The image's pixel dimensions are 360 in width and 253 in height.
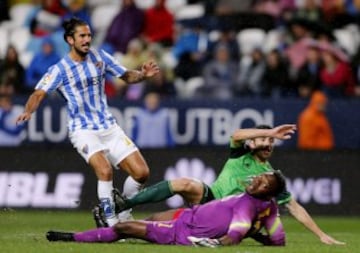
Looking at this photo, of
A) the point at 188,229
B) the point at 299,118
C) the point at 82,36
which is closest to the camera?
the point at 188,229

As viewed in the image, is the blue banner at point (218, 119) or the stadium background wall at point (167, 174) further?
the blue banner at point (218, 119)

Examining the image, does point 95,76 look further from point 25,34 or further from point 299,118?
point 25,34

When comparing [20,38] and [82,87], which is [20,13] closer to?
[20,38]

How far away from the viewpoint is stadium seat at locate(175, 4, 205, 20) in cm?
2531

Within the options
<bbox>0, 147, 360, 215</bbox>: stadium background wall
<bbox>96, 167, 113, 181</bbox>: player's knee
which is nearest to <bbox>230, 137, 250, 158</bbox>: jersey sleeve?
<bbox>96, 167, 113, 181</bbox>: player's knee

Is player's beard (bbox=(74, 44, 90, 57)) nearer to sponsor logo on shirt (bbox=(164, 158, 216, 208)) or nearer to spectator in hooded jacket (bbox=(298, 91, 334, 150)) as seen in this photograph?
sponsor logo on shirt (bbox=(164, 158, 216, 208))

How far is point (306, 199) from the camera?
811 inches

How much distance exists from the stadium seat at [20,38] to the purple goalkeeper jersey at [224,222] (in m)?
12.6

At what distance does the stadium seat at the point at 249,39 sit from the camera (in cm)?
2425

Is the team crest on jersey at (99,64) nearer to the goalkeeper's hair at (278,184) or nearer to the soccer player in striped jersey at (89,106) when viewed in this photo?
the soccer player in striped jersey at (89,106)

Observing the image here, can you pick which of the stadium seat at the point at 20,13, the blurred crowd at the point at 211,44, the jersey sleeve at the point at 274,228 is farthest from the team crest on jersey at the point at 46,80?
the stadium seat at the point at 20,13

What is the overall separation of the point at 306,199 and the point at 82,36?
20.3ft

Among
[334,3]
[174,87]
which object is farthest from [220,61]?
[334,3]

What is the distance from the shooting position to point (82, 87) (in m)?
15.6
